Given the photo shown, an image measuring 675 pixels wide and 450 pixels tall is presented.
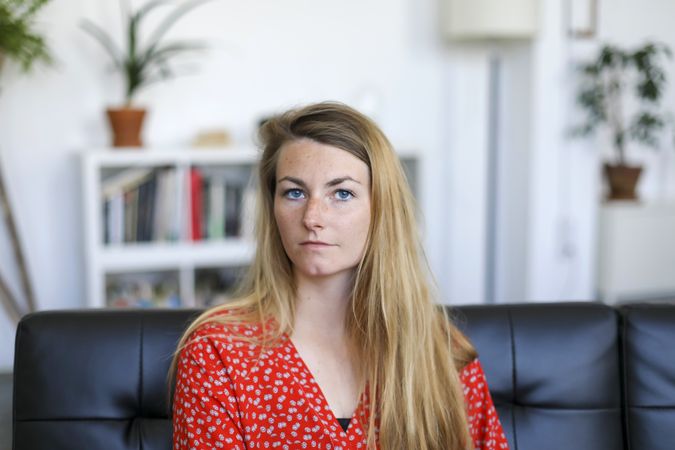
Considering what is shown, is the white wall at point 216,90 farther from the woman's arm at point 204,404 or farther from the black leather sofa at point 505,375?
the woman's arm at point 204,404

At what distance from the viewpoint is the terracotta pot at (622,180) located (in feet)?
14.9

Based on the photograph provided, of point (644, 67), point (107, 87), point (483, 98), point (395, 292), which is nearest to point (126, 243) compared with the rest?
point (107, 87)

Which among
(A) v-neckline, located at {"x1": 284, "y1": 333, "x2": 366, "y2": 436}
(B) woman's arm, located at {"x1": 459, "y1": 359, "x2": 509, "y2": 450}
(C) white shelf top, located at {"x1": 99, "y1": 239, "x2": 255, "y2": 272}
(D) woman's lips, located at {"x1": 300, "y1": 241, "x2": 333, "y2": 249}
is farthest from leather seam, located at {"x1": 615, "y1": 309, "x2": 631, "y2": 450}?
(C) white shelf top, located at {"x1": 99, "y1": 239, "x2": 255, "y2": 272}

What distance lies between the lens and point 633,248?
4527 mm

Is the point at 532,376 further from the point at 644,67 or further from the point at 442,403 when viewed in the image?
the point at 644,67

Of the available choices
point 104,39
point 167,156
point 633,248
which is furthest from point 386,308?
point 633,248

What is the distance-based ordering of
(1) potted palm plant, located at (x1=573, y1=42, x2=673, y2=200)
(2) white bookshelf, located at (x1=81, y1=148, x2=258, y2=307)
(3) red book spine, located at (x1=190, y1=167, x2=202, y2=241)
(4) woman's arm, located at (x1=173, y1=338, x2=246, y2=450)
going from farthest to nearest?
(1) potted palm plant, located at (x1=573, y1=42, x2=673, y2=200) → (3) red book spine, located at (x1=190, y1=167, x2=202, y2=241) → (2) white bookshelf, located at (x1=81, y1=148, x2=258, y2=307) → (4) woman's arm, located at (x1=173, y1=338, x2=246, y2=450)

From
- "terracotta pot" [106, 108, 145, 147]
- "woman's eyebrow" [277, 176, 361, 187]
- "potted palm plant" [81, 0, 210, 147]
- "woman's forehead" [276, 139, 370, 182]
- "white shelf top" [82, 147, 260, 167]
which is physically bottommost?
"woman's eyebrow" [277, 176, 361, 187]

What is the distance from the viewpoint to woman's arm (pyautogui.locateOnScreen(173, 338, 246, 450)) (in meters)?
1.40

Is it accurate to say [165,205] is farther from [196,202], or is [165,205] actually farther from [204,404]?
[204,404]

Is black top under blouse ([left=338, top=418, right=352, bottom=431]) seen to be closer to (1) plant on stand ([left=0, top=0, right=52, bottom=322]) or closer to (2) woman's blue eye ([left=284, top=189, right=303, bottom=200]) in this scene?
(2) woman's blue eye ([left=284, top=189, right=303, bottom=200])

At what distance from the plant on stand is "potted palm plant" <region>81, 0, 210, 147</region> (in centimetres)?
31

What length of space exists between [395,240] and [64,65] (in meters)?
2.77

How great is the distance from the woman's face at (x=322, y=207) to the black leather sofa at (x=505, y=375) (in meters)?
0.29
